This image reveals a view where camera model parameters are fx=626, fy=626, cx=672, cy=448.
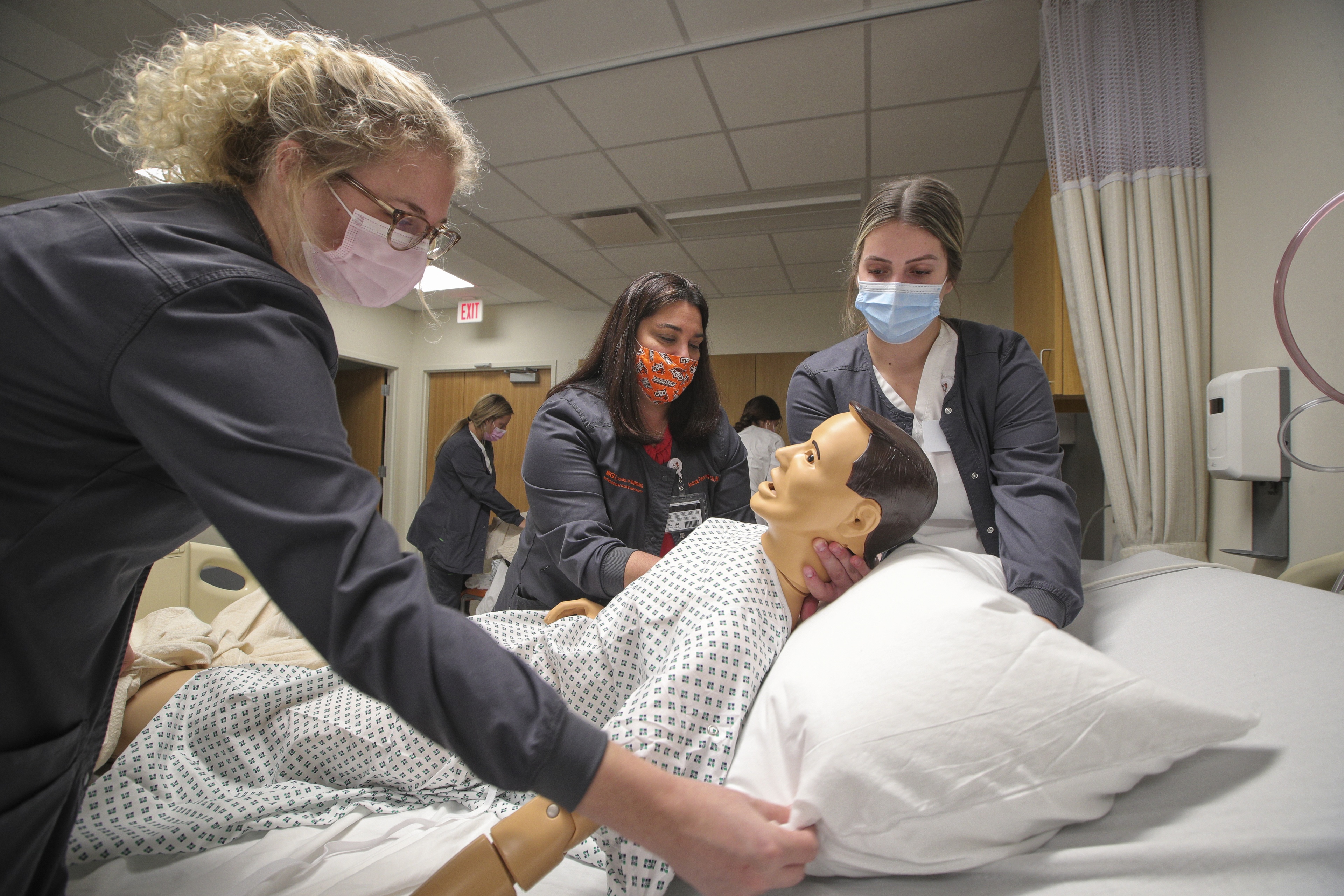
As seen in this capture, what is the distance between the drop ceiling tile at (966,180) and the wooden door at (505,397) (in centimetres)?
405

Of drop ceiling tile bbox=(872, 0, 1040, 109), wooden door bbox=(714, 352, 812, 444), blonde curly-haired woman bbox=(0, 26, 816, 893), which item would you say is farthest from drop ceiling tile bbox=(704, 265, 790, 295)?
blonde curly-haired woman bbox=(0, 26, 816, 893)

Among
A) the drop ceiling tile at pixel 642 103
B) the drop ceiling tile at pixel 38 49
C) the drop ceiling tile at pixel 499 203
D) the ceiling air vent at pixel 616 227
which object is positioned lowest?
the ceiling air vent at pixel 616 227

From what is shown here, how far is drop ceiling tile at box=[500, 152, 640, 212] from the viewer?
11.6 feet

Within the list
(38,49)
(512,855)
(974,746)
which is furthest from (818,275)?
(512,855)

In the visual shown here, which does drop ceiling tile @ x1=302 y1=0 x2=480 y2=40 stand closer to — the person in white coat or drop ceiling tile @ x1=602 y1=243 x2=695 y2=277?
drop ceiling tile @ x1=602 y1=243 x2=695 y2=277

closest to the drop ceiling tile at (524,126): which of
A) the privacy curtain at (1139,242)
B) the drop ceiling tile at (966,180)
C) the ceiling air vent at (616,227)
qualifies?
the ceiling air vent at (616,227)

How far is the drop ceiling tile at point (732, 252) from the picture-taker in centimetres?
459

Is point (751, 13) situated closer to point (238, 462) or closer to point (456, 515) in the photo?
point (238, 462)

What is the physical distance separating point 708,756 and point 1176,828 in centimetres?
52

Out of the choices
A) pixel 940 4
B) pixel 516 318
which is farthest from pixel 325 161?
pixel 516 318

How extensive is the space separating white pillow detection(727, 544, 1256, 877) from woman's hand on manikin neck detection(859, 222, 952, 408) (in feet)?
2.66

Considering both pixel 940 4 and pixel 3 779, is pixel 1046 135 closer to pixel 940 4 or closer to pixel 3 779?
pixel 940 4

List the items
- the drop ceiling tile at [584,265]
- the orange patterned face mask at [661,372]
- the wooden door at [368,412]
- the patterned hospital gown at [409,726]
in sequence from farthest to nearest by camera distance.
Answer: the wooden door at [368,412] < the drop ceiling tile at [584,265] < the orange patterned face mask at [661,372] < the patterned hospital gown at [409,726]

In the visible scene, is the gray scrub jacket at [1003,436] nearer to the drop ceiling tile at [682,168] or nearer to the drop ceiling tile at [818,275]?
the drop ceiling tile at [682,168]
